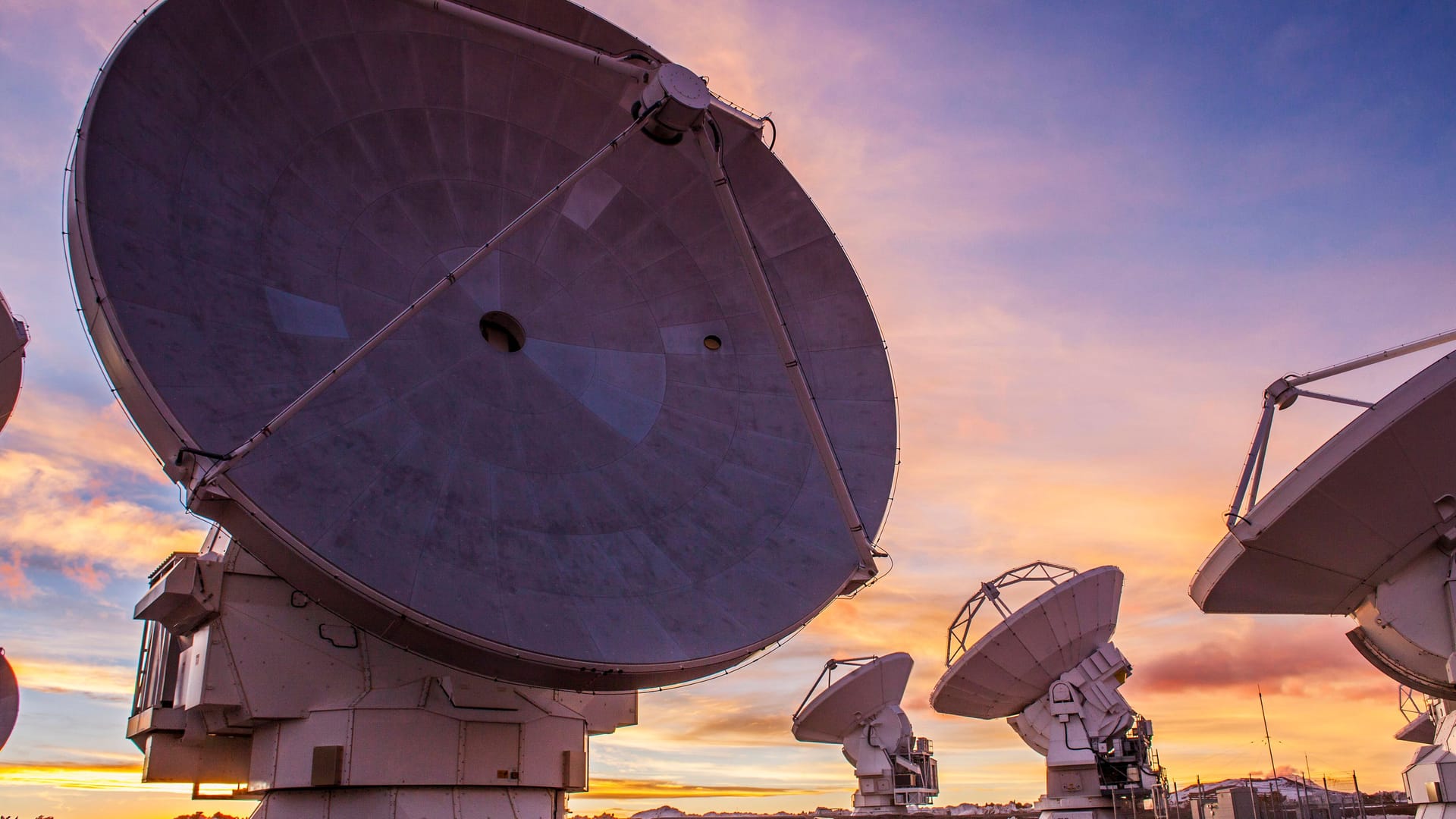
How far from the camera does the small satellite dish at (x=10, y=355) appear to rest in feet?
60.5

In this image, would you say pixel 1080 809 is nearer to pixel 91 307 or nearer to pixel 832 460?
pixel 832 460

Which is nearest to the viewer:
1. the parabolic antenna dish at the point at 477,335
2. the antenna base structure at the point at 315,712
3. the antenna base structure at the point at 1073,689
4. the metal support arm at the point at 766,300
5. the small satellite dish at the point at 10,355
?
the parabolic antenna dish at the point at 477,335

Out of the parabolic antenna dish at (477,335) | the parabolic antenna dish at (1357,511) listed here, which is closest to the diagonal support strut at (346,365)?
the parabolic antenna dish at (477,335)

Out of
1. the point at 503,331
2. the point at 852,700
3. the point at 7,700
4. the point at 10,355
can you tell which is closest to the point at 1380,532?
the point at 503,331

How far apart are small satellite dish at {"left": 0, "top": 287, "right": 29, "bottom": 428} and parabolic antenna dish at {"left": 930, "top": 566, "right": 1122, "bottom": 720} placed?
23821 millimetres

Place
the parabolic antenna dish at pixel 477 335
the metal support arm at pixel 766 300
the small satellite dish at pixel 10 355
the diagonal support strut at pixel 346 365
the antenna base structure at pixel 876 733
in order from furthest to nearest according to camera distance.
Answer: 1. the antenna base structure at pixel 876 733
2. the metal support arm at pixel 766 300
3. the small satellite dish at pixel 10 355
4. the parabolic antenna dish at pixel 477 335
5. the diagonal support strut at pixel 346 365

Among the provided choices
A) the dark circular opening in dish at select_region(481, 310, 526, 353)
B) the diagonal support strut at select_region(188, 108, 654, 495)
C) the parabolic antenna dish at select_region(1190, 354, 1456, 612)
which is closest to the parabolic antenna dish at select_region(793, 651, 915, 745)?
the parabolic antenna dish at select_region(1190, 354, 1456, 612)

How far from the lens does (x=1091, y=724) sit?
98.9ft

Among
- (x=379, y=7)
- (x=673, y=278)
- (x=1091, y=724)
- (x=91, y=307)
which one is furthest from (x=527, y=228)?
(x=1091, y=724)

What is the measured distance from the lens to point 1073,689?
30438mm

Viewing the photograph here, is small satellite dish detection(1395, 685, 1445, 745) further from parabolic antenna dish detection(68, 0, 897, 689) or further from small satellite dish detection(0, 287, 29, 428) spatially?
small satellite dish detection(0, 287, 29, 428)

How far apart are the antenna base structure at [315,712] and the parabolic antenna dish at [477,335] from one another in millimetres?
2913

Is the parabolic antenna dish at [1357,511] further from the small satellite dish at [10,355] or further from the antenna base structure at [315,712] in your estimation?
the small satellite dish at [10,355]

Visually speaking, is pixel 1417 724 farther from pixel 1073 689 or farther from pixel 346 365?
pixel 346 365
